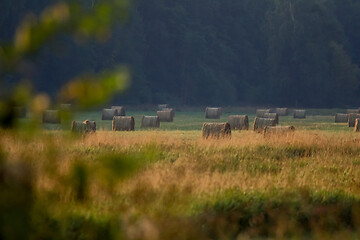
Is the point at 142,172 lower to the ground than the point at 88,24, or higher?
lower

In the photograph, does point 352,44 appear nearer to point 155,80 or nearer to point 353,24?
point 353,24

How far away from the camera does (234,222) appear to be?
39.5 feet

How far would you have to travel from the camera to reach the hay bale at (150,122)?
3934 cm

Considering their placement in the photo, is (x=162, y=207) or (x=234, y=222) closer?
(x=162, y=207)

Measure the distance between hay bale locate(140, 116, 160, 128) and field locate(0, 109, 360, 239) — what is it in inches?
705

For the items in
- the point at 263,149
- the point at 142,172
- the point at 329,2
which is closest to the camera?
the point at 142,172

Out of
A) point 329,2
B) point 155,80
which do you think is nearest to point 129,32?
point 155,80

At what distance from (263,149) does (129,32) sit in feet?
187

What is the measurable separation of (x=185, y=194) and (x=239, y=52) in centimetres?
7377

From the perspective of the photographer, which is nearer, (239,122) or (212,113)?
(239,122)

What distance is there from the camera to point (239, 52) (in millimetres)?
85062

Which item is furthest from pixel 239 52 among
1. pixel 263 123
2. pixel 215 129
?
pixel 215 129

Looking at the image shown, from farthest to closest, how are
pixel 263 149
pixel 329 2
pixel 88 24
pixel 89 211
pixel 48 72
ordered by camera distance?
pixel 329 2, pixel 48 72, pixel 263 149, pixel 89 211, pixel 88 24

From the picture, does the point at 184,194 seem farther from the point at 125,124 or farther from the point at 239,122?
the point at 239,122
